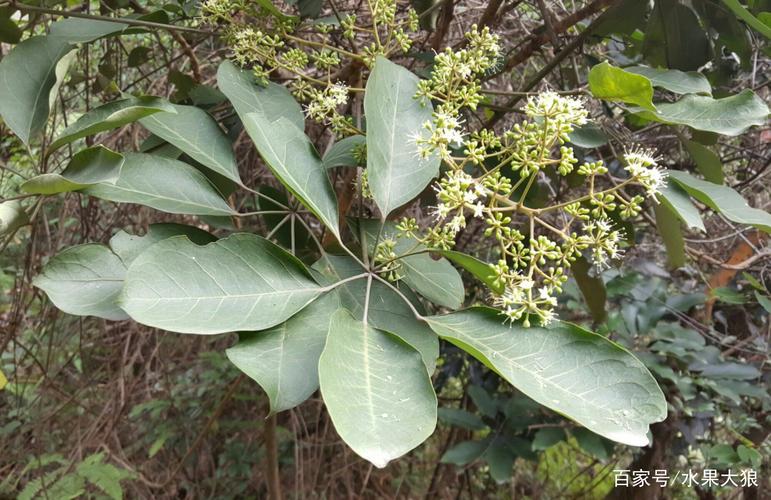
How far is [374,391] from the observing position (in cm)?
50

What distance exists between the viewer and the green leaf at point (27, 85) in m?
0.73

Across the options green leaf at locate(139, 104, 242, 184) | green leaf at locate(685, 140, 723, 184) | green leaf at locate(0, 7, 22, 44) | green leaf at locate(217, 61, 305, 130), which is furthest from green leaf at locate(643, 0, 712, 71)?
green leaf at locate(0, 7, 22, 44)

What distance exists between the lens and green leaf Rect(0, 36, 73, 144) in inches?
28.8

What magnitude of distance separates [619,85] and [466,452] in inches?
52.8

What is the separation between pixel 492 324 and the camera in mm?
600

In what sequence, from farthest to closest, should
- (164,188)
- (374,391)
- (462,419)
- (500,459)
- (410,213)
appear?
1. (462,419)
2. (500,459)
3. (410,213)
4. (164,188)
5. (374,391)

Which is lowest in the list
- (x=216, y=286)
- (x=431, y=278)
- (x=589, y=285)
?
(x=589, y=285)

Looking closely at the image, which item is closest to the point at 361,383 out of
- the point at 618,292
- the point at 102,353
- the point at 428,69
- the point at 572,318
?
the point at 428,69

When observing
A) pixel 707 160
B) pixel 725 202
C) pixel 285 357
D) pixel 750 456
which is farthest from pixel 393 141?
pixel 750 456

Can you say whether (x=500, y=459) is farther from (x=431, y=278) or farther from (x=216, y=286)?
(x=216, y=286)

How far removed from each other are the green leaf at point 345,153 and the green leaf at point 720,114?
363mm

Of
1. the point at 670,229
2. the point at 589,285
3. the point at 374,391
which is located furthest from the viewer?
the point at 589,285

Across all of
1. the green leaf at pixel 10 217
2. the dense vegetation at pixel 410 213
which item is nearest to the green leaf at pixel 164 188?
the dense vegetation at pixel 410 213

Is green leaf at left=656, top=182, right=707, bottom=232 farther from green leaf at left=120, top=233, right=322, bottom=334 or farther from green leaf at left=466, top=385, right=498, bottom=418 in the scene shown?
green leaf at left=466, top=385, right=498, bottom=418
